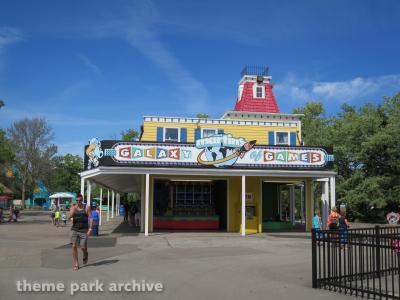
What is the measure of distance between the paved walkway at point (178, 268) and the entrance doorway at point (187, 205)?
710 cm

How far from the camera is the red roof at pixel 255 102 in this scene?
35250mm

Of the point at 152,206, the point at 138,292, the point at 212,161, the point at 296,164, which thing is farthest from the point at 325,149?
the point at 138,292

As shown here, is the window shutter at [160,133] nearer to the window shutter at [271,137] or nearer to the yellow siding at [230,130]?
the yellow siding at [230,130]

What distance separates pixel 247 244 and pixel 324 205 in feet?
29.3

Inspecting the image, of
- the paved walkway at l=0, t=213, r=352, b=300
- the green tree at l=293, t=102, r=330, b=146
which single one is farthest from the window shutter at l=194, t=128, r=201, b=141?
the green tree at l=293, t=102, r=330, b=146

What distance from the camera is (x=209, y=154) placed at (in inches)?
853

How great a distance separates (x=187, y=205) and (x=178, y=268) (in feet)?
46.7

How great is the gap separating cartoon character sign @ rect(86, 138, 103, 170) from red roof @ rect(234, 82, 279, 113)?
1578 cm

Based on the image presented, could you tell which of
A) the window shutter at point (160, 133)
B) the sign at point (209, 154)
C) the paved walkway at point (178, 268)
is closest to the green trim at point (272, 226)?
the sign at point (209, 154)

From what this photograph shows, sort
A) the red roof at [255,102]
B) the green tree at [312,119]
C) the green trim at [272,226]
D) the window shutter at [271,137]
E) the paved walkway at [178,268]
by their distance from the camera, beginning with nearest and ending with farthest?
the paved walkway at [178,268] < the window shutter at [271,137] < the green trim at [272,226] < the red roof at [255,102] < the green tree at [312,119]

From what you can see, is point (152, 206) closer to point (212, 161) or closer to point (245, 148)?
point (212, 161)

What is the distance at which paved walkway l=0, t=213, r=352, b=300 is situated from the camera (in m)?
8.37

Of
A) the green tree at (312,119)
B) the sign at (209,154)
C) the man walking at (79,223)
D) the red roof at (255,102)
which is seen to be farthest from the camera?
the green tree at (312,119)

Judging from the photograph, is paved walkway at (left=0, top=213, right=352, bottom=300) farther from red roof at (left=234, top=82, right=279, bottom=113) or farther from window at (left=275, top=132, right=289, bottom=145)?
red roof at (left=234, top=82, right=279, bottom=113)
